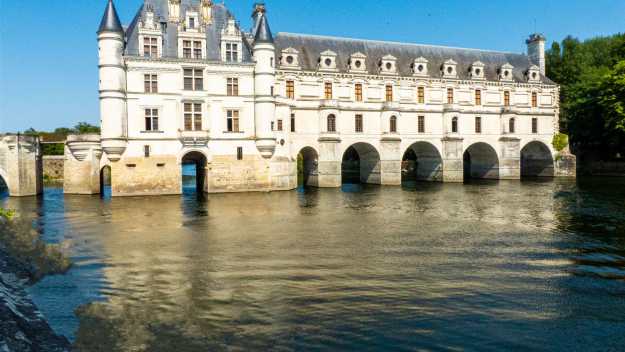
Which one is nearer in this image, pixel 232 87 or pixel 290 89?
pixel 232 87

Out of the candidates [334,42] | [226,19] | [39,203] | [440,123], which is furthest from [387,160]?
[39,203]

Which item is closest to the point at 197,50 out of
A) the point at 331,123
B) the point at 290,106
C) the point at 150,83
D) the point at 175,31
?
the point at 175,31

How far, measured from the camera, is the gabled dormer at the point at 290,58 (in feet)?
138

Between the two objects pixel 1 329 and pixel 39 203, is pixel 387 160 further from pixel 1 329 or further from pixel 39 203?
pixel 1 329

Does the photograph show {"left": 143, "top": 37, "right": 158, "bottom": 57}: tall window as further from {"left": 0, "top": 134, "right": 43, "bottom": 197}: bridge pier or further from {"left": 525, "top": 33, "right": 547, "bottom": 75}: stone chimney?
{"left": 525, "top": 33, "right": 547, "bottom": 75}: stone chimney

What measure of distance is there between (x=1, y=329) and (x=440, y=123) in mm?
45464

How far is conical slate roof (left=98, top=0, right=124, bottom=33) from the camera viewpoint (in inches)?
1389

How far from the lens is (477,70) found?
5012cm

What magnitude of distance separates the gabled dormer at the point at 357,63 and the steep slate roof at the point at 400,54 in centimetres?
69

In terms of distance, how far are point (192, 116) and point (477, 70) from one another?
3005cm

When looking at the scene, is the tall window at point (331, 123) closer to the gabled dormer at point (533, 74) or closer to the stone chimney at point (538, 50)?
the gabled dormer at point (533, 74)

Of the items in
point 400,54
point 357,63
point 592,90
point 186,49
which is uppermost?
point 400,54

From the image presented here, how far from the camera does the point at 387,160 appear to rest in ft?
152

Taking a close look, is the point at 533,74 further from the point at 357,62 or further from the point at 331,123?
the point at 331,123
